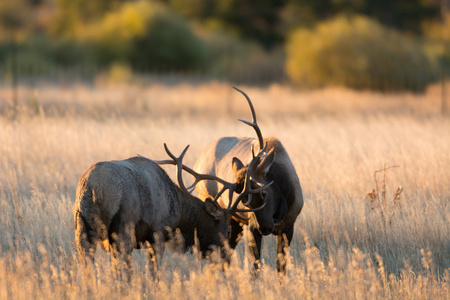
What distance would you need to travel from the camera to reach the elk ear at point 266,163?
5.76 metres

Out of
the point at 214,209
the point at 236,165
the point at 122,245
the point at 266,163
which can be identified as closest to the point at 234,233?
the point at 214,209

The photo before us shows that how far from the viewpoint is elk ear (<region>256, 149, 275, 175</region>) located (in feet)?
18.9

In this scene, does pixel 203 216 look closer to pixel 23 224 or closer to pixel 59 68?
pixel 23 224

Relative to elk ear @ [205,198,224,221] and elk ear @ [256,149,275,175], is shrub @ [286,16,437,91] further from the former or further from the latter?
elk ear @ [205,198,224,221]

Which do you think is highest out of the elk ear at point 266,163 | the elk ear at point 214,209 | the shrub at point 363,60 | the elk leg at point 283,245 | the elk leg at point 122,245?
the shrub at point 363,60

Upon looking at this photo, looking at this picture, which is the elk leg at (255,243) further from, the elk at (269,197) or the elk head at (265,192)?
the elk head at (265,192)

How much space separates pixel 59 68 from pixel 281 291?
29445 millimetres

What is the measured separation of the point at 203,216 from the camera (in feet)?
19.6

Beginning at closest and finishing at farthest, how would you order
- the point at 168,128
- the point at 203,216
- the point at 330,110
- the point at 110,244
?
1. the point at 110,244
2. the point at 203,216
3. the point at 168,128
4. the point at 330,110

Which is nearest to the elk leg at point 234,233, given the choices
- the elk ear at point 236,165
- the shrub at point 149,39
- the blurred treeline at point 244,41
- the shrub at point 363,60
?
the elk ear at point 236,165

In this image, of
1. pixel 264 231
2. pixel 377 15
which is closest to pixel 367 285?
pixel 264 231

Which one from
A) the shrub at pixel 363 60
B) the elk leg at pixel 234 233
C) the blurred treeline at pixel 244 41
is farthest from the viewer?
the blurred treeline at pixel 244 41

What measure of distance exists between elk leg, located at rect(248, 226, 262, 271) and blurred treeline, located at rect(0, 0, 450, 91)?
15375mm

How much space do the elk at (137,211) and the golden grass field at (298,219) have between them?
0.88 ft
